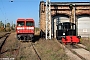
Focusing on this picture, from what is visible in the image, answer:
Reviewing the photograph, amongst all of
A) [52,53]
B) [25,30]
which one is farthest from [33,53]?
[25,30]

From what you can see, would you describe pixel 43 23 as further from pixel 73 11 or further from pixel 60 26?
pixel 60 26

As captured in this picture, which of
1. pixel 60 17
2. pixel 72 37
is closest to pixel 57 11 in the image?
pixel 60 17

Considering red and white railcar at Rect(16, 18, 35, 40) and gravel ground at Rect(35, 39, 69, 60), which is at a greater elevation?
red and white railcar at Rect(16, 18, 35, 40)

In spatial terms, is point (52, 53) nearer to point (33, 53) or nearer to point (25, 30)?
point (33, 53)

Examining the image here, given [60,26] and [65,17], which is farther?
[65,17]

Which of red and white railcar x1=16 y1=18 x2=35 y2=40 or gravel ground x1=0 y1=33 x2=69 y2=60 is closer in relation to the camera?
gravel ground x1=0 y1=33 x2=69 y2=60

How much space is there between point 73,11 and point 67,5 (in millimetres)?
1342

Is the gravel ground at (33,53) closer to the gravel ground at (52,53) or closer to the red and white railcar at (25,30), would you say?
the gravel ground at (52,53)

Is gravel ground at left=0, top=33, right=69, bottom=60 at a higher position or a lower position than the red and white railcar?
lower

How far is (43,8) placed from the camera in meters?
31.5

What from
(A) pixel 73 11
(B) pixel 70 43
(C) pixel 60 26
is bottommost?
(B) pixel 70 43

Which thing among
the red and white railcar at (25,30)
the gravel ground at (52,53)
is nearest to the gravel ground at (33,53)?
the gravel ground at (52,53)

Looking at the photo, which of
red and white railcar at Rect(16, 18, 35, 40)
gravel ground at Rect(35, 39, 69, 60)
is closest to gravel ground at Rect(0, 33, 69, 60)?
gravel ground at Rect(35, 39, 69, 60)

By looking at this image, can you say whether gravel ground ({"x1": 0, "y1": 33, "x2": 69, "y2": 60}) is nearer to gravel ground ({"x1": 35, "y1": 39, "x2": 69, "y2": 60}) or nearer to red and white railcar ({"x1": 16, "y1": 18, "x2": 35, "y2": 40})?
gravel ground ({"x1": 35, "y1": 39, "x2": 69, "y2": 60})
